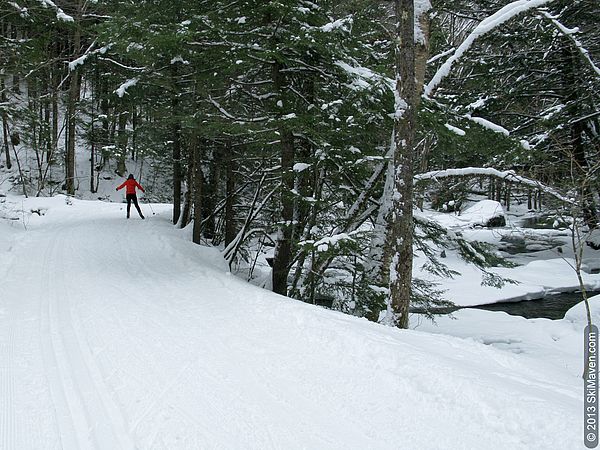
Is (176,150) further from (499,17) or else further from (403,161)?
(499,17)

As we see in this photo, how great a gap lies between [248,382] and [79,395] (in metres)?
1.48

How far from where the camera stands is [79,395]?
3.90 m

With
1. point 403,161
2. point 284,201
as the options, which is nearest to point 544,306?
point 284,201

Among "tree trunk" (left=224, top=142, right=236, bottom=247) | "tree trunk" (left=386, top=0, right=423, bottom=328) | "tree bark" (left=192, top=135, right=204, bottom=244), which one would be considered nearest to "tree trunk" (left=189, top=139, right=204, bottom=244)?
"tree bark" (left=192, top=135, right=204, bottom=244)

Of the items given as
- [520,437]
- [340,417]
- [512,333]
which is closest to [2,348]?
[340,417]

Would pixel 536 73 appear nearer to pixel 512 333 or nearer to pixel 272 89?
pixel 512 333

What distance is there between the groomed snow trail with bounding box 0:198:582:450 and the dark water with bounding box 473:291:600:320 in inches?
443

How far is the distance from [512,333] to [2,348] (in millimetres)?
10617

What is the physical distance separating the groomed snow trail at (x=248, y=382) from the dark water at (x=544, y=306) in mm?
11242

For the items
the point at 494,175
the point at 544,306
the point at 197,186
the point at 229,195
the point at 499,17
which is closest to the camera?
the point at 499,17

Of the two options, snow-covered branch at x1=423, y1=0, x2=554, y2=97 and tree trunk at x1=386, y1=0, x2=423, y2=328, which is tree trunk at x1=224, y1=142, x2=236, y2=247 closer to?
tree trunk at x1=386, y1=0, x2=423, y2=328

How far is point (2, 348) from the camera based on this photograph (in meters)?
4.93

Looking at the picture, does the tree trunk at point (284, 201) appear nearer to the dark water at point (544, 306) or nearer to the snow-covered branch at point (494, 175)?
the snow-covered branch at point (494, 175)

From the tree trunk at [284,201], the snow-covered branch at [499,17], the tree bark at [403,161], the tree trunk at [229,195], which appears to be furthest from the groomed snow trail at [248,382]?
the tree trunk at [229,195]
